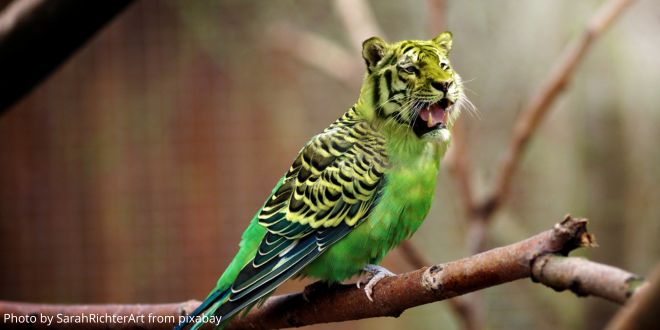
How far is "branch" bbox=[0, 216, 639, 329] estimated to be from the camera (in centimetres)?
97

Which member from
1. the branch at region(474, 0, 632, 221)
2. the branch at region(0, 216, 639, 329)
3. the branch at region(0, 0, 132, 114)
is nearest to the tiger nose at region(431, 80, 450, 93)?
the branch at region(0, 216, 639, 329)

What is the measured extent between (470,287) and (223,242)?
265cm

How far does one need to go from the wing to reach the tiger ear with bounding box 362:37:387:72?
0.19 m

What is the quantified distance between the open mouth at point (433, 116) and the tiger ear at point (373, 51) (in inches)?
4.4

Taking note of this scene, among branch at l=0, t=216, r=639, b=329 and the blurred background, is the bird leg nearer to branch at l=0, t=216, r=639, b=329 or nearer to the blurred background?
branch at l=0, t=216, r=639, b=329

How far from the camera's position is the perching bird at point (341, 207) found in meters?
1.38

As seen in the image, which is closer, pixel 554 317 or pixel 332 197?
pixel 332 197

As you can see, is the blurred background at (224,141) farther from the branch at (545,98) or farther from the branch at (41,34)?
the branch at (41,34)

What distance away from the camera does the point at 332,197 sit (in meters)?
1.45

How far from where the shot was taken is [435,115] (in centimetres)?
123

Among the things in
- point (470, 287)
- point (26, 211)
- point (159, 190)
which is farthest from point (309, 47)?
point (470, 287)

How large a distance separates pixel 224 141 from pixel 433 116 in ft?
8.45

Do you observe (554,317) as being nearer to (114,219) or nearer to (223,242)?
(223,242)

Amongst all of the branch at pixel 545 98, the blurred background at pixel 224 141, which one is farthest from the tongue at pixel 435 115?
the blurred background at pixel 224 141
